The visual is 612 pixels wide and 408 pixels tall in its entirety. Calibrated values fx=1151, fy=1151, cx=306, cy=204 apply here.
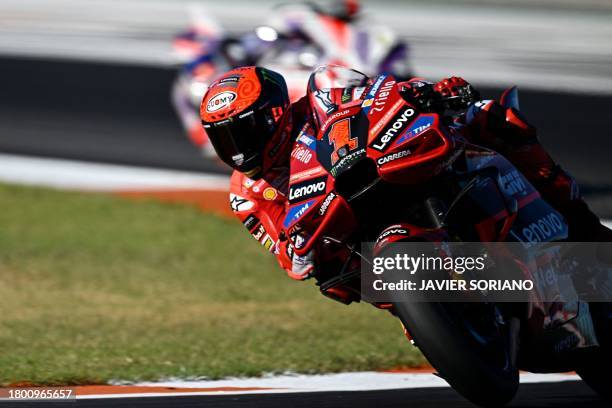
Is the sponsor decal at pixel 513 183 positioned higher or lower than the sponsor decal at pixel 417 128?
lower

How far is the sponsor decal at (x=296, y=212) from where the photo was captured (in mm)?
4320

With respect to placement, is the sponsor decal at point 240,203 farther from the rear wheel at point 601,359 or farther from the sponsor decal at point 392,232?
the rear wheel at point 601,359

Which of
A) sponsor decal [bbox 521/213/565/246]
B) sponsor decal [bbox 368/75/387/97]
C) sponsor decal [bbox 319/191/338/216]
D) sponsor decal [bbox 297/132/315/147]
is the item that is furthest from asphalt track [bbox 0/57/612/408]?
sponsor decal [bbox 319/191/338/216]

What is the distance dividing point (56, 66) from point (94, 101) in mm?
1902

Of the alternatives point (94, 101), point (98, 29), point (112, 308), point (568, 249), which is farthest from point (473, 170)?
point (98, 29)

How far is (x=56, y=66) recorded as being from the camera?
16391mm

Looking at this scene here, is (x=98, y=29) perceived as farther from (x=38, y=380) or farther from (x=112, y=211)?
(x=38, y=380)

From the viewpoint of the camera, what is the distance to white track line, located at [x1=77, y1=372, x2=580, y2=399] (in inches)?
221

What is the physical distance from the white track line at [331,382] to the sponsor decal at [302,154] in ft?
4.76

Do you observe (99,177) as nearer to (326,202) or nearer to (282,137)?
(282,137)

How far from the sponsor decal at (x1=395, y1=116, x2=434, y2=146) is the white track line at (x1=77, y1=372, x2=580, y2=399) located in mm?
1731

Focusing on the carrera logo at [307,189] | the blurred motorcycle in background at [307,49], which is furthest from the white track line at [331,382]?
the blurred motorcycle in background at [307,49]

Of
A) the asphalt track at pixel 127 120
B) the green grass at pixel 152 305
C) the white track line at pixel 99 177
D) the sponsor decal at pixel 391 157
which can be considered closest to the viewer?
the sponsor decal at pixel 391 157

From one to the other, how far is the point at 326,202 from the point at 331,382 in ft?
5.89
